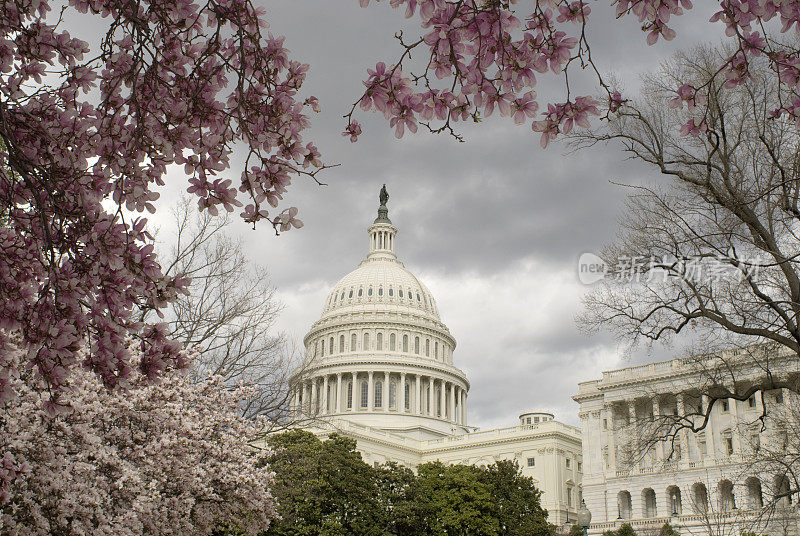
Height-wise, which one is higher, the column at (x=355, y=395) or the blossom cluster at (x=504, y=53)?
the column at (x=355, y=395)

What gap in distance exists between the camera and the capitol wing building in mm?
104125

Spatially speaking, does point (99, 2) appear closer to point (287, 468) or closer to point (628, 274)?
point (628, 274)

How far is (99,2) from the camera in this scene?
309 inches

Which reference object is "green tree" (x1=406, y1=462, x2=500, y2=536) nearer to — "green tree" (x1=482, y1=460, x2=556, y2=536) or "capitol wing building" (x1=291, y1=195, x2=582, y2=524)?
"green tree" (x1=482, y1=460, x2=556, y2=536)

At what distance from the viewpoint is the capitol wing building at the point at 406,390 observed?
104125 millimetres

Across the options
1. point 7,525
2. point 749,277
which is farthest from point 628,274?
point 7,525

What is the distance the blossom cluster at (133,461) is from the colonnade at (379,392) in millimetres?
95282

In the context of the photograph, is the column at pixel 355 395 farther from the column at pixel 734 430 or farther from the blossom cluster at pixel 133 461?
the blossom cluster at pixel 133 461

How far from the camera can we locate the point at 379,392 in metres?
123

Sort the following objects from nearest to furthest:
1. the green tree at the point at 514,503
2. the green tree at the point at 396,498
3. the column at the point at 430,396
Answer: the green tree at the point at 396,498 → the green tree at the point at 514,503 → the column at the point at 430,396

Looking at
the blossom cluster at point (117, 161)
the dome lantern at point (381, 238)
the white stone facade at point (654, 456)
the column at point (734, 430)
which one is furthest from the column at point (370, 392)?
the blossom cluster at point (117, 161)

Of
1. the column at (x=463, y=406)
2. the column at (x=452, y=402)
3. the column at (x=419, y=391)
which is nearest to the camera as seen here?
the column at (x=419, y=391)

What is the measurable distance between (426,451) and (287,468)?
250 feet

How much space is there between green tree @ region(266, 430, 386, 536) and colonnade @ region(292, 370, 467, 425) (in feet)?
238
